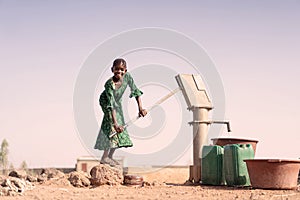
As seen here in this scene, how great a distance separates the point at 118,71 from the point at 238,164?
2115mm

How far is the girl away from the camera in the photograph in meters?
6.02

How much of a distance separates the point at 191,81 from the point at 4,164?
714 cm

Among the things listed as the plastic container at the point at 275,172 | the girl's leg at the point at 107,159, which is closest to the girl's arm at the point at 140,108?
the girl's leg at the point at 107,159

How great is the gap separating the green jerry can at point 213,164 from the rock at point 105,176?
136cm

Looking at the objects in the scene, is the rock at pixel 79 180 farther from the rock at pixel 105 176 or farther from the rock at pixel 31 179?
the rock at pixel 31 179

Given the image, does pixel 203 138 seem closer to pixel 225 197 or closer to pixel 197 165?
A: pixel 197 165

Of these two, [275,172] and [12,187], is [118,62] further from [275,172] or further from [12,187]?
[275,172]

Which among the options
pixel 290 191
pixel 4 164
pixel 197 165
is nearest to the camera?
pixel 290 191

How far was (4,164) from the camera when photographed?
1225 centimetres

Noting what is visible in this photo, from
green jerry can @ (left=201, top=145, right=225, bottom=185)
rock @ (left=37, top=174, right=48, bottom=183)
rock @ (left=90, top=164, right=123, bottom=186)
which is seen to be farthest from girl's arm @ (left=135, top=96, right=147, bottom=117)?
rock @ (left=37, top=174, right=48, bottom=183)

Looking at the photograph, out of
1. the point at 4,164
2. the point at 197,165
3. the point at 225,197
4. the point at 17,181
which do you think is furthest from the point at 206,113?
the point at 4,164

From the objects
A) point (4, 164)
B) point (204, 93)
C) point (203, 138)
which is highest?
point (204, 93)

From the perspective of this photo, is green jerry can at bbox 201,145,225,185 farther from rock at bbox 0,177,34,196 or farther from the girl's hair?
rock at bbox 0,177,34,196

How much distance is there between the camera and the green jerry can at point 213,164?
6.42 m
